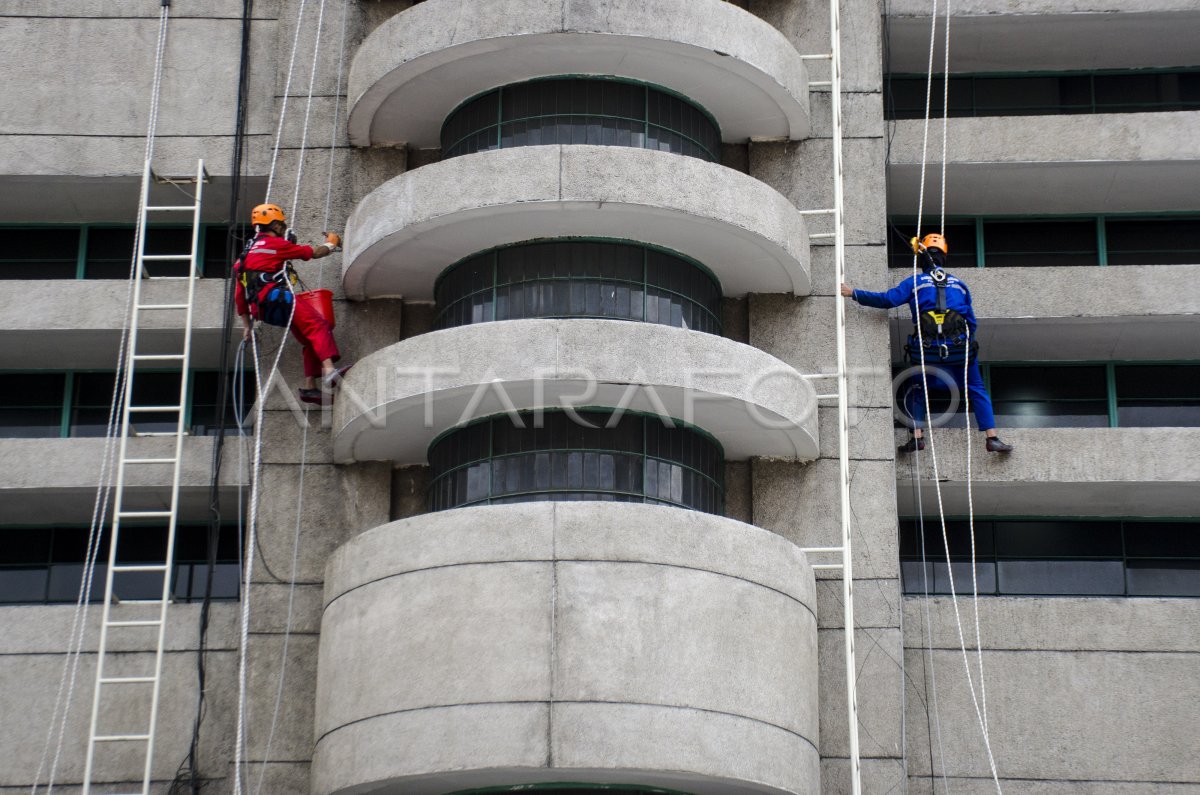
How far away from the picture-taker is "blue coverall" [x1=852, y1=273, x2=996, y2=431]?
2633 centimetres

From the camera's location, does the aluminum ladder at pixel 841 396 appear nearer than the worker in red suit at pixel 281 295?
Yes

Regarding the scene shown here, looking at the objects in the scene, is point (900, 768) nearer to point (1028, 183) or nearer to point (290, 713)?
point (290, 713)

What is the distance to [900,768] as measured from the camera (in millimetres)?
24109

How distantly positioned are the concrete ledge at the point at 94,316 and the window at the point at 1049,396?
11.7 m

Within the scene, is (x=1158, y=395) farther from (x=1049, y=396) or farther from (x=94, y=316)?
(x=94, y=316)

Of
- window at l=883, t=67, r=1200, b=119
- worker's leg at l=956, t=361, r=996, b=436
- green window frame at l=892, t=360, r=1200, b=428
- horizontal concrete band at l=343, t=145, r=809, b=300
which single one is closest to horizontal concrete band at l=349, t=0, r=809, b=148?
horizontal concrete band at l=343, t=145, r=809, b=300

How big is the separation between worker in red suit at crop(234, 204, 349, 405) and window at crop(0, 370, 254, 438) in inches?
101

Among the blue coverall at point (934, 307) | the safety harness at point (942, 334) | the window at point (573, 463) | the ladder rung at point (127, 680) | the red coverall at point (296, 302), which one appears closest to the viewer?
the ladder rung at point (127, 680)

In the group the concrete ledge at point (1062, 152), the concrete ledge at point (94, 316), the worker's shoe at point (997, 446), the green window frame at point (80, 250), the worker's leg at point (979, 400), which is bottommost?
the worker's shoe at point (997, 446)

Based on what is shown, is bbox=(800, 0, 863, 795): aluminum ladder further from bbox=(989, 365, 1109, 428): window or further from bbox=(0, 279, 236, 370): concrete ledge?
bbox=(0, 279, 236, 370): concrete ledge

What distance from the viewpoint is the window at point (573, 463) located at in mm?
23922

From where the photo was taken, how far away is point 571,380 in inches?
937

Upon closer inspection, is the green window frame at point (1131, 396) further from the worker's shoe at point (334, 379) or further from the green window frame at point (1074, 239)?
the worker's shoe at point (334, 379)

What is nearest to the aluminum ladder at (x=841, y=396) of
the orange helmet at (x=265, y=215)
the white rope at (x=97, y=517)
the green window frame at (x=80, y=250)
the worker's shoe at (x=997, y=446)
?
the worker's shoe at (x=997, y=446)
